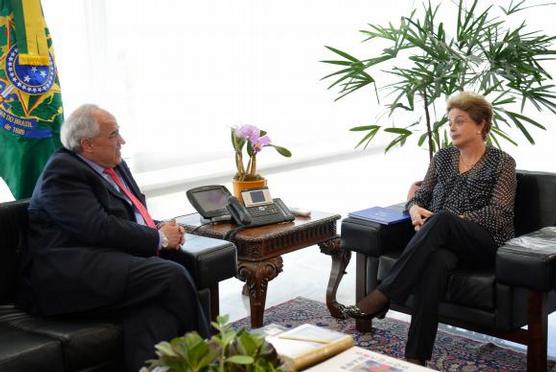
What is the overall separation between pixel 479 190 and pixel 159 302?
1.62 meters

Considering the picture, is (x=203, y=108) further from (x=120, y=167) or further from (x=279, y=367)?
(x=279, y=367)

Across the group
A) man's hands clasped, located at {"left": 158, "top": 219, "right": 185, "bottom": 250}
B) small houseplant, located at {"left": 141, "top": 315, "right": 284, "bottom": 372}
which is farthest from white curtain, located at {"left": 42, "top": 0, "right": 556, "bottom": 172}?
small houseplant, located at {"left": 141, "top": 315, "right": 284, "bottom": 372}

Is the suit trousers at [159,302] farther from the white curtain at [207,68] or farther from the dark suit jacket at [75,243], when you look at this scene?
the white curtain at [207,68]

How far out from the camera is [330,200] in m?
6.04

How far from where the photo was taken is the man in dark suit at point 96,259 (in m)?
2.71

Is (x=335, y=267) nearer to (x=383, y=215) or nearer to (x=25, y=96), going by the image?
(x=383, y=215)

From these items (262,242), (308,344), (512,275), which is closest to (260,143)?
(262,242)

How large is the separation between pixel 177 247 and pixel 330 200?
123 inches

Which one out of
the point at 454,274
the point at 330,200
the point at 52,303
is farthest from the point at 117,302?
the point at 330,200

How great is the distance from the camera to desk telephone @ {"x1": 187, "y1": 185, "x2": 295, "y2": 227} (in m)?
3.57

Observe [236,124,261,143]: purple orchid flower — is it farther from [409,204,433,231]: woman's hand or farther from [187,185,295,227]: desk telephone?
[409,204,433,231]: woman's hand

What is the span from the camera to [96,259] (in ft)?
9.06

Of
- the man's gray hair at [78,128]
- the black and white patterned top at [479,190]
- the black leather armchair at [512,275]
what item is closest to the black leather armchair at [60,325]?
the man's gray hair at [78,128]

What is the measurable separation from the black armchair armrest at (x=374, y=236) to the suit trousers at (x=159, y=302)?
3.35 ft
